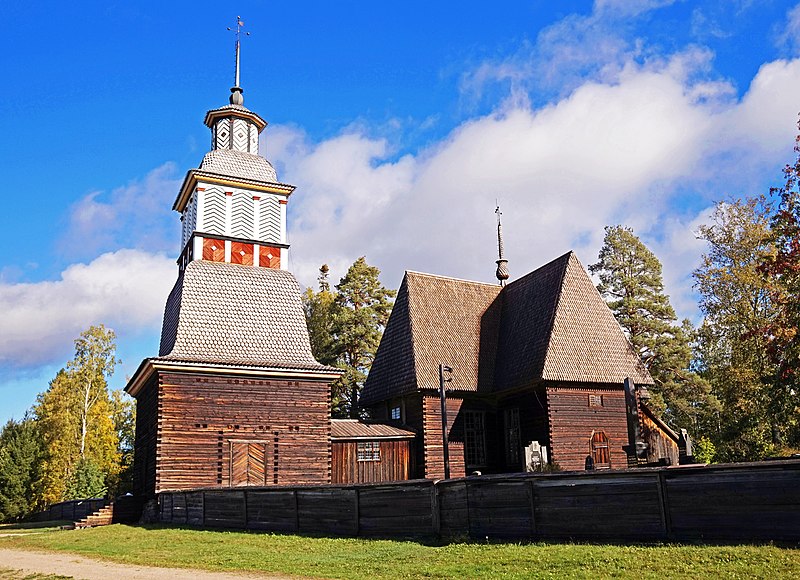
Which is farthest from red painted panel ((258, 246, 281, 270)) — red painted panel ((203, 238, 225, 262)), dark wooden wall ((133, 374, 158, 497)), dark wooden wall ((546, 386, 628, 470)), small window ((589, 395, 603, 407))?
small window ((589, 395, 603, 407))

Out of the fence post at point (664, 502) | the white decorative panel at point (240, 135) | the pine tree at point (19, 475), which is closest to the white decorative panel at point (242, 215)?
the white decorative panel at point (240, 135)

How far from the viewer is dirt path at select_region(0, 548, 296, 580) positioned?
1281 cm

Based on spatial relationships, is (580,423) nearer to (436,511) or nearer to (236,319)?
(236,319)

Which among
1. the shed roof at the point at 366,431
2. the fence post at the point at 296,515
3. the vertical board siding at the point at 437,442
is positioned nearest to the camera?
the fence post at the point at 296,515

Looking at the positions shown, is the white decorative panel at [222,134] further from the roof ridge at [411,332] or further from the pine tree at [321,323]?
the pine tree at [321,323]

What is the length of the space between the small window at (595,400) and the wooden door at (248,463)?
1373 cm

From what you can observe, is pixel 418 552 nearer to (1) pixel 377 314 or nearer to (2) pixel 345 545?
(2) pixel 345 545

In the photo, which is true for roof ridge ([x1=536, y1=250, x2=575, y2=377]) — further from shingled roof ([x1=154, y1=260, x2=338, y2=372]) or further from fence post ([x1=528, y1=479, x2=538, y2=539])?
fence post ([x1=528, y1=479, x2=538, y2=539])

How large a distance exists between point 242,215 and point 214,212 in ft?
4.10

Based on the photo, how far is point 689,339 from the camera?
4516 centimetres

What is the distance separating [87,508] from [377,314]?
22.3 meters

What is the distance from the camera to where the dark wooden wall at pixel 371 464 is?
29.1 meters

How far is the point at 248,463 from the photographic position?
27.4m

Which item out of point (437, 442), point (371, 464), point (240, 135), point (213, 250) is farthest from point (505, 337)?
point (240, 135)
